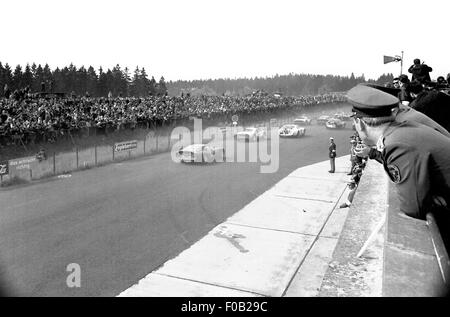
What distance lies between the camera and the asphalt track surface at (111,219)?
28.6 ft

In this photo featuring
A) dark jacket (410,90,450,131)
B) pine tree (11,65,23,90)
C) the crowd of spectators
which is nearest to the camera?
dark jacket (410,90,450,131)

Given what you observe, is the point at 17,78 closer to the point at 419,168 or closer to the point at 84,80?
the point at 84,80

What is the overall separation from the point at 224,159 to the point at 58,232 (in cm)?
1475

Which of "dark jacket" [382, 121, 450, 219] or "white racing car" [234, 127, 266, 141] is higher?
"dark jacket" [382, 121, 450, 219]

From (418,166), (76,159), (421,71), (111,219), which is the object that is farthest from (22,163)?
(418,166)

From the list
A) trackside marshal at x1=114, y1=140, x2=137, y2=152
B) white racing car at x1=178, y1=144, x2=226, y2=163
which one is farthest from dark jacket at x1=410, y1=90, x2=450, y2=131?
trackside marshal at x1=114, y1=140, x2=137, y2=152

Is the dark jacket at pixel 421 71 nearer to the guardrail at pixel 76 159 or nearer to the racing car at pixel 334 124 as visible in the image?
the guardrail at pixel 76 159

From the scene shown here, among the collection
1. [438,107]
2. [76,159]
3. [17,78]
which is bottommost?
[76,159]

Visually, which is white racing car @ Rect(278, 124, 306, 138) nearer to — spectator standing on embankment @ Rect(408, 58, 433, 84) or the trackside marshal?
the trackside marshal

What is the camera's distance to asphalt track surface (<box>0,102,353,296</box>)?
8719 mm

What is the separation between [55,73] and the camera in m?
106

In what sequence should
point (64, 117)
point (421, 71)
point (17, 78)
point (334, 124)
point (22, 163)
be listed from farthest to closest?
point (17, 78), point (334, 124), point (64, 117), point (22, 163), point (421, 71)

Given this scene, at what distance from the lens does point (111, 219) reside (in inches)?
501
